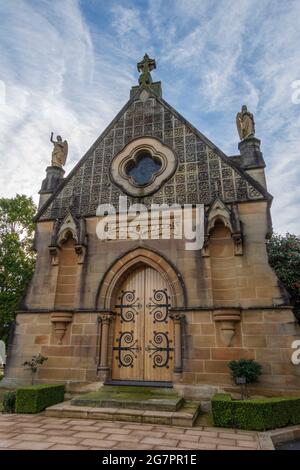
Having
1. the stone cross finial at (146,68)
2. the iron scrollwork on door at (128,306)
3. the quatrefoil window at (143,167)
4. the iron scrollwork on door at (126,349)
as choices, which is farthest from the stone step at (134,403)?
the stone cross finial at (146,68)

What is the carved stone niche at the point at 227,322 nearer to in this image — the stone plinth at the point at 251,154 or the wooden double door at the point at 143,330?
the wooden double door at the point at 143,330

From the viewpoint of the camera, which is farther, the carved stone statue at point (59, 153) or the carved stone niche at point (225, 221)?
the carved stone statue at point (59, 153)

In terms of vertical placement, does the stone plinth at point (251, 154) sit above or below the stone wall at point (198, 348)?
above

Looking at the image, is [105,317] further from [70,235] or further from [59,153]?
[59,153]

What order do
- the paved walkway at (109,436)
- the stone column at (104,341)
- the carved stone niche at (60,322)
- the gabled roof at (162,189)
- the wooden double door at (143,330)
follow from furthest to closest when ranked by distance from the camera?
the gabled roof at (162,189) → the carved stone niche at (60,322) → the wooden double door at (143,330) → the stone column at (104,341) → the paved walkway at (109,436)

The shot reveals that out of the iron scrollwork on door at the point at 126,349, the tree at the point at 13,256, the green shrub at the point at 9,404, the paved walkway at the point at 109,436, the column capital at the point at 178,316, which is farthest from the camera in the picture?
the tree at the point at 13,256

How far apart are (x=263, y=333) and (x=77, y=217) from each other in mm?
6284

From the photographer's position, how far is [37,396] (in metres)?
6.73

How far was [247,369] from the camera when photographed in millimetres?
6605

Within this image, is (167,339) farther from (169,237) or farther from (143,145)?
(143,145)

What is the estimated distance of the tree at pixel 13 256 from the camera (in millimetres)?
17078

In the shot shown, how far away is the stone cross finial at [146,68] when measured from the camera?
12502 mm

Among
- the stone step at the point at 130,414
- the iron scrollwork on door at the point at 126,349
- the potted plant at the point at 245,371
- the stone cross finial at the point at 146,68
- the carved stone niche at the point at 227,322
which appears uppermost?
the stone cross finial at the point at 146,68

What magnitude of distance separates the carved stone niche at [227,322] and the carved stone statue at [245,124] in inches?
215
